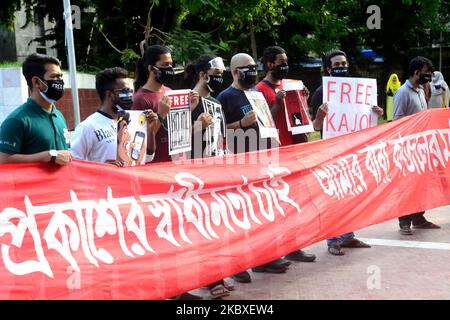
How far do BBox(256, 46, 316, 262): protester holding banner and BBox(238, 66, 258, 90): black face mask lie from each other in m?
0.36

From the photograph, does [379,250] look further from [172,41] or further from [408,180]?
[172,41]

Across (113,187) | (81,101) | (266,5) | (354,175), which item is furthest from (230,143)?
(266,5)

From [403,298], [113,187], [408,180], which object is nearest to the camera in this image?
[113,187]

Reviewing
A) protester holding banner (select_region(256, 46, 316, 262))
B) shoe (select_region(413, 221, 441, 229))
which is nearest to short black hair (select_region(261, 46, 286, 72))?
protester holding banner (select_region(256, 46, 316, 262))

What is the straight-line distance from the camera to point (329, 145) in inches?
252

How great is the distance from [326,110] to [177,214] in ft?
8.50

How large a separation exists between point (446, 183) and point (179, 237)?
4345mm

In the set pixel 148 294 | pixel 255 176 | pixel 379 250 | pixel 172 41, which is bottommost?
pixel 379 250

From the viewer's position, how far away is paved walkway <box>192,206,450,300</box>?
5367 millimetres

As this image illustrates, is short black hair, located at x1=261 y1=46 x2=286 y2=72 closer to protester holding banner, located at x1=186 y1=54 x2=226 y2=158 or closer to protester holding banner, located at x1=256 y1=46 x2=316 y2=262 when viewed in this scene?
protester holding banner, located at x1=256 y1=46 x2=316 y2=262

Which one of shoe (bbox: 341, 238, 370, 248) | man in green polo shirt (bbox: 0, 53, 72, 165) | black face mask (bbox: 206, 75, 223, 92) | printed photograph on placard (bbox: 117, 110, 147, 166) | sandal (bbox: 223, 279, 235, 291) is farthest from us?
shoe (bbox: 341, 238, 370, 248)

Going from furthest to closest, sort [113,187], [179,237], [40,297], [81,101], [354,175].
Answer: [81,101] → [354,175] → [179,237] → [113,187] → [40,297]

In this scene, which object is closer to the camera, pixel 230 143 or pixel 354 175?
pixel 230 143

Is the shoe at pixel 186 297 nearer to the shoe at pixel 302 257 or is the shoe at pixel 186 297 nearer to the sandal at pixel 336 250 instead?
the shoe at pixel 302 257
